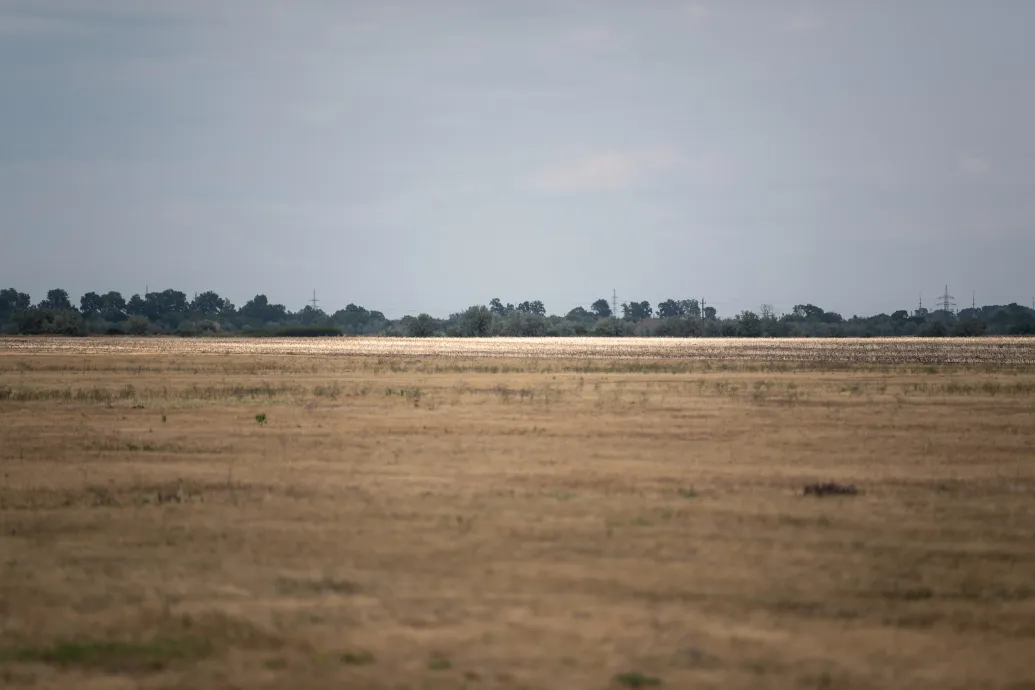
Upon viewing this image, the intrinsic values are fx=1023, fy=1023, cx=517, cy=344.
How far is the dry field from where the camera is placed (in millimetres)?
8258

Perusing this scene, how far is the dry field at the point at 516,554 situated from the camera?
8.26m

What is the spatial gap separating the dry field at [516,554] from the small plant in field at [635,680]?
2 centimetres

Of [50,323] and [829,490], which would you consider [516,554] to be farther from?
[50,323]

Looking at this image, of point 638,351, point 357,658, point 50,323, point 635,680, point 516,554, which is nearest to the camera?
point 635,680

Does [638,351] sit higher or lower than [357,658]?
higher

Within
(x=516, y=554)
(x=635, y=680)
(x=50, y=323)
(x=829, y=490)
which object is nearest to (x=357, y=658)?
(x=635, y=680)

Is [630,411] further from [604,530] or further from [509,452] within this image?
[604,530]

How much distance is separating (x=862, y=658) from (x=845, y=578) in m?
2.55

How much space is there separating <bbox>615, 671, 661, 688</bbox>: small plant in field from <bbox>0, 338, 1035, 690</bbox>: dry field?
20 mm

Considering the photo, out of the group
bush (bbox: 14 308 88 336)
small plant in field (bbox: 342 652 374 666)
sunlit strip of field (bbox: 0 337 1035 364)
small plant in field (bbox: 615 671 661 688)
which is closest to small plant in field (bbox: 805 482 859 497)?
small plant in field (bbox: 615 671 661 688)

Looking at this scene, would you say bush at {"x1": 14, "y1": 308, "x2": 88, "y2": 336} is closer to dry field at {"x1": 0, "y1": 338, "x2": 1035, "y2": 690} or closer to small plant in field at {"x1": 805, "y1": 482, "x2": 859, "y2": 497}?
dry field at {"x1": 0, "y1": 338, "x2": 1035, "y2": 690}

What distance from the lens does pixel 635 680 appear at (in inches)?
304

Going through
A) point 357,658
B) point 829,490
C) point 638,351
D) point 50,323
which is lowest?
point 357,658

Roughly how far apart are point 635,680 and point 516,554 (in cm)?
413
